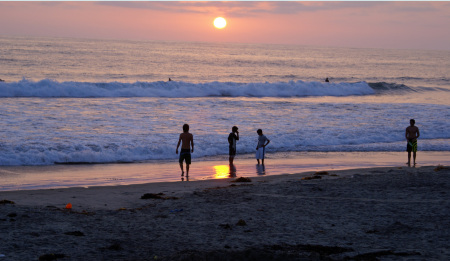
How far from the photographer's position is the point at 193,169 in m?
13.8

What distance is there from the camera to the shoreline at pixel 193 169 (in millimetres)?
11648

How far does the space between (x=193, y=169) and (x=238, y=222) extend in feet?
21.5

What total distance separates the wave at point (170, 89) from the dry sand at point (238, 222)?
23.8 metres

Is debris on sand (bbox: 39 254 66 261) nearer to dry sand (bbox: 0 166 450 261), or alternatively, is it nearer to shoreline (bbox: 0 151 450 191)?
dry sand (bbox: 0 166 450 261)

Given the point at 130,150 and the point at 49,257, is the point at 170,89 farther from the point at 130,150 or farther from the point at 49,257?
the point at 49,257

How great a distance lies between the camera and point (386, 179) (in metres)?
10.8

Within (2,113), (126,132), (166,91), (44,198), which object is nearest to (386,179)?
(44,198)

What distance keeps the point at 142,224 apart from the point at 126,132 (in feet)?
39.0

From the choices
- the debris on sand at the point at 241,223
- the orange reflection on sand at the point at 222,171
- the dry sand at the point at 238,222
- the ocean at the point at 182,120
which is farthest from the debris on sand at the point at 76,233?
the ocean at the point at 182,120

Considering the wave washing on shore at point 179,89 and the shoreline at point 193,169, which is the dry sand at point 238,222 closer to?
the shoreline at point 193,169

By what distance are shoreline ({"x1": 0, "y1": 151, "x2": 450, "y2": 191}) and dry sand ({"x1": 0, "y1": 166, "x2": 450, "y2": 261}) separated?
4.12 feet

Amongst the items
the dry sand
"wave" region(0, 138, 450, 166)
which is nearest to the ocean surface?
"wave" region(0, 138, 450, 166)

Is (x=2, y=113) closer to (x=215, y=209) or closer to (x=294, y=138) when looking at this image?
(x=294, y=138)

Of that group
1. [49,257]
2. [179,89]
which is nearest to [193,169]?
[49,257]
